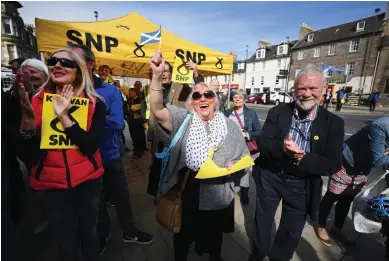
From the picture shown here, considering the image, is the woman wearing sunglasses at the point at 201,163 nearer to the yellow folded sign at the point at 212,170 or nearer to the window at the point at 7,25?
the yellow folded sign at the point at 212,170

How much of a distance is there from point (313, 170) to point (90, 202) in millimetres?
1814

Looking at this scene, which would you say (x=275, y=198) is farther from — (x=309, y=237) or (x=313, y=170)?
(x=309, y=237)

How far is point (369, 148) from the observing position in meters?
2.10

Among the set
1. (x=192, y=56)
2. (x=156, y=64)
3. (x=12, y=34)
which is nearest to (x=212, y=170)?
(x=156, y=64)

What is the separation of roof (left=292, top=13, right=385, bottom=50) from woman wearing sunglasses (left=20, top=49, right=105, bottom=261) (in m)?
34.9

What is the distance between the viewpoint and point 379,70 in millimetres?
25031

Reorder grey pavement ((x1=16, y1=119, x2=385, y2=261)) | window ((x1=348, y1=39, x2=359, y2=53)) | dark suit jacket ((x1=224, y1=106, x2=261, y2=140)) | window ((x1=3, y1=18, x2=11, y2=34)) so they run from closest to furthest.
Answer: grey pavement ((x1=16, y1=119, x2=385, y2=261)) < dark suit jacket ((x1=224, y1=106, x2=261, y2=140)) < window ((x1=348, y1=39, x2=359, y2=53)) < window ((x1=3, y1=18, x2=11, y2=34))

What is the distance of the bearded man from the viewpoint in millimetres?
1722

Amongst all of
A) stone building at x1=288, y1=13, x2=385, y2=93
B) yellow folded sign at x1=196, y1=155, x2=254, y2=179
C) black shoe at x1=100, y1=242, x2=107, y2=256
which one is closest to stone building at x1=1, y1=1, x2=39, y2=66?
black shoe at x1=100, y1=242, x2=107, y2=256

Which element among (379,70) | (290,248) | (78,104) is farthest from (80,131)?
(379,70)

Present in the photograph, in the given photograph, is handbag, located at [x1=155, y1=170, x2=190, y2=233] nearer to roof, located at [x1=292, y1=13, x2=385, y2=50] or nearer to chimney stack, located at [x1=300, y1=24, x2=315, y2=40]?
roof, located at [x1=292, y1=13, x2=385, y2=50]

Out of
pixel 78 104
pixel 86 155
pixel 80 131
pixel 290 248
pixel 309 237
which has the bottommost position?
pixel 309 237

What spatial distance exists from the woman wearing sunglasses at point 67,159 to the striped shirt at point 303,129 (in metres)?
1.70

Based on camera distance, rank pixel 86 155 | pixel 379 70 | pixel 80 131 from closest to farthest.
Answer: pixel 80 131 < pixel 86 155 < pixel 379 70
